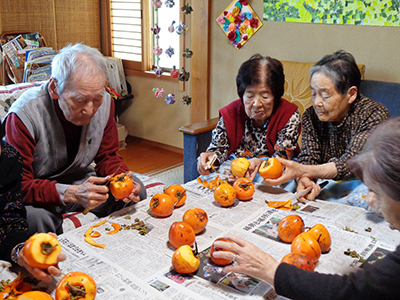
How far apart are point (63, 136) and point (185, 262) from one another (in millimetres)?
1016

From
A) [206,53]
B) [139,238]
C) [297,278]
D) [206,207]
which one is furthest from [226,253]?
[206,53]

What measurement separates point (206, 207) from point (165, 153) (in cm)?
298

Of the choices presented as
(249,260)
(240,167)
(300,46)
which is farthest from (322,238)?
(300,46)

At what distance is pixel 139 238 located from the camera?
1.47 metres

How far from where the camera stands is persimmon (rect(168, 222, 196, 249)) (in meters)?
1.37

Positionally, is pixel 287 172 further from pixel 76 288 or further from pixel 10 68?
pixel 10 68

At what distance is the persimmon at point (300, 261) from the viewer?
120 centimetres

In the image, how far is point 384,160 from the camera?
916 mm

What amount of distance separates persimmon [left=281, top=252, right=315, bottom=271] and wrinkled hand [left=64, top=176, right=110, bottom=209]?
0.77 metres

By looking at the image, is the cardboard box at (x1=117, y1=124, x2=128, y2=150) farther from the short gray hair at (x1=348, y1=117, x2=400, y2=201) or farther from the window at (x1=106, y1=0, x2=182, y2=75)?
the short gray hair at (x1=348, y1=117, x2=400, y2=201)

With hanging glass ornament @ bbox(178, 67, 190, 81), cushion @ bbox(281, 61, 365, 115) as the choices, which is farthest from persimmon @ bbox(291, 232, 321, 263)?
hanging glass ornament @ bbox(178, 67, 190, 81)

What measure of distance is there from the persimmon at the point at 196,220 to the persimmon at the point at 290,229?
0.92 feet

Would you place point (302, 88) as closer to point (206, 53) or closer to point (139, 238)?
point (206, 53)

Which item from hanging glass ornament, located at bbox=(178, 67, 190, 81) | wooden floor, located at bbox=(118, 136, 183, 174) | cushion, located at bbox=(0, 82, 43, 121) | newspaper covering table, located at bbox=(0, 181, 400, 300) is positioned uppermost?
cushion, located at bbox=(0, 82, 43, 121)
